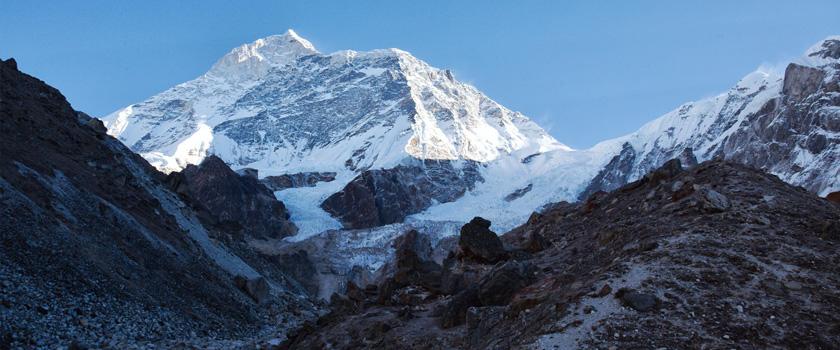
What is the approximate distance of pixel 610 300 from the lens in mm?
14781

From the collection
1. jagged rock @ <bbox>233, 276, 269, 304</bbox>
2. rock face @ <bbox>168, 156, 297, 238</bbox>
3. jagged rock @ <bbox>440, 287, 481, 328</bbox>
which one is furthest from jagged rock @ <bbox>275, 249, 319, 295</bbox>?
jagged rock @ <bbox>440, 287, 481, 328</bbox>

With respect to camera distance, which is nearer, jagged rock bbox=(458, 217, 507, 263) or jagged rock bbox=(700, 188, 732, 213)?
jagged rock bbox=(700, 188, 732, 213)

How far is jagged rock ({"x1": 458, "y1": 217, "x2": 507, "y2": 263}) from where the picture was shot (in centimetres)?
2547

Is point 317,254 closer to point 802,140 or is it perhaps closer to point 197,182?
point 197,182

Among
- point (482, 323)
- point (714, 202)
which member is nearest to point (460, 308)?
point (482, 323)

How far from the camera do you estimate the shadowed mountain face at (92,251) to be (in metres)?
23.3

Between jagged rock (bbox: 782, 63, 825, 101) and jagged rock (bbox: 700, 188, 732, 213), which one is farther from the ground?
jagged rock (bbox: 782, 63, 825, 101)

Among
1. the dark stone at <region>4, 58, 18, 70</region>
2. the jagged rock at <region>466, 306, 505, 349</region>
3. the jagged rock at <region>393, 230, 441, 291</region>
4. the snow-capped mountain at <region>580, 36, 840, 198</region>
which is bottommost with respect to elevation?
the jagged rock at <region>466, 306, 505, 349</region>

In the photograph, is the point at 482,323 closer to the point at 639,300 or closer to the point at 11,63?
the point at 639,300

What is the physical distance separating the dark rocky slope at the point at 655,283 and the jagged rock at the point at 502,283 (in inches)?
1.3

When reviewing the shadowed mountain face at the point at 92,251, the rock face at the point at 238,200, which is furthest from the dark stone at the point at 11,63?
the rock face at the point at 238,200

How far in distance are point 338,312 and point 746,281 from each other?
14927mm

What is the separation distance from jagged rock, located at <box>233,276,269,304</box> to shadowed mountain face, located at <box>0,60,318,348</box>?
3.7 inches

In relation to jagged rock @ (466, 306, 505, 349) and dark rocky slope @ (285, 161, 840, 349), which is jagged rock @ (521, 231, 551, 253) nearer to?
dark rocky slope @ (285, 161, 840, 349)
